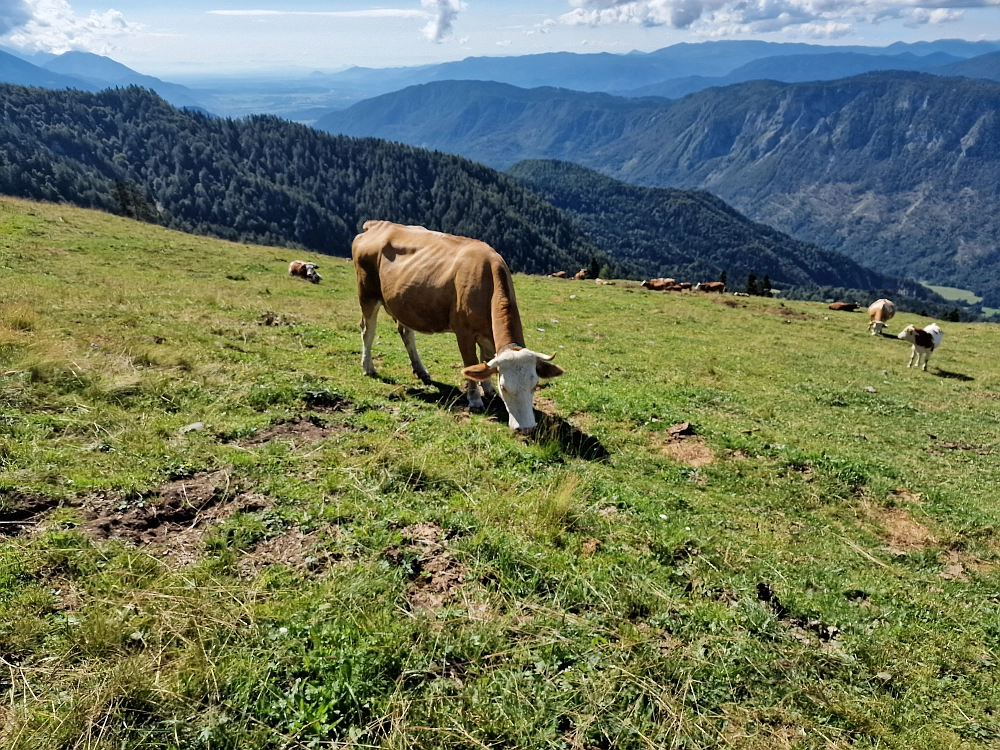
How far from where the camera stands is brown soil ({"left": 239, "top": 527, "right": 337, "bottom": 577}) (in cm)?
492

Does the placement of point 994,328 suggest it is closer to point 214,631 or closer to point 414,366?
point 414,366

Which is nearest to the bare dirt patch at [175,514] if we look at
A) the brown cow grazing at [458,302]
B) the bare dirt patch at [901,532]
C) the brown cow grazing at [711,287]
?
the brown cow grazing at [458,302]

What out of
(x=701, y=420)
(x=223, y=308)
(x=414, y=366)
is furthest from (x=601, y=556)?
(x=223, y=308)

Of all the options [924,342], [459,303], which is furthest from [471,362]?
[924,342]

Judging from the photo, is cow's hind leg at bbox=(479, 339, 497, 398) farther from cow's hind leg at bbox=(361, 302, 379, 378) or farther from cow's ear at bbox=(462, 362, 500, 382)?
cow's hind leg at bbox=(361, 302, 379, 378)

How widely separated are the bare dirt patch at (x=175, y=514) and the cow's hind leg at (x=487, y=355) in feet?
16.8

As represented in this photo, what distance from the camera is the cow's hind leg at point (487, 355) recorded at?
33.5 ft

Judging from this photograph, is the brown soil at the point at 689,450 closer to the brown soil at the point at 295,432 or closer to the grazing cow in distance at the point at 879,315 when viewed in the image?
the brown soil at the point at 295,432

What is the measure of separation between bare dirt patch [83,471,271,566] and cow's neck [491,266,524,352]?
15.4 ft

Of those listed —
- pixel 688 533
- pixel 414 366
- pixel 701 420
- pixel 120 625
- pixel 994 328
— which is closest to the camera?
pixel 120 625

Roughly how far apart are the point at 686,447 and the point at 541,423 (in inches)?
102

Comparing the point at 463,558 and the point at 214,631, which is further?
the point at 463,558

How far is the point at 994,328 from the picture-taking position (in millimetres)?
36406

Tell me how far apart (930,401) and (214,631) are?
18598 millimetres
